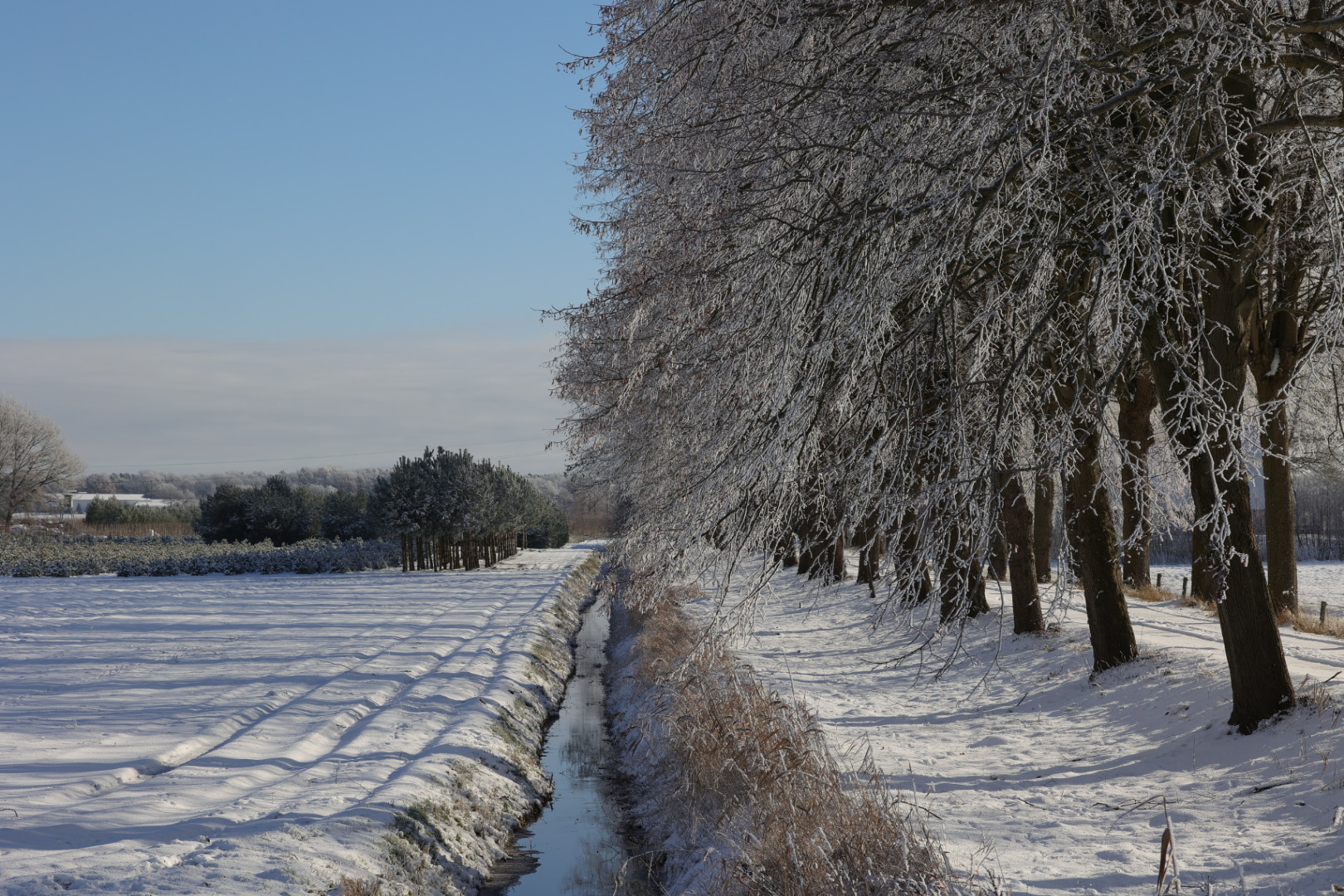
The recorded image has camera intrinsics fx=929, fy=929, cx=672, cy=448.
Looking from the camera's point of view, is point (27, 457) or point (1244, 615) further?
point (27, 457)

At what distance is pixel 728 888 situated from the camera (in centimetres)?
608

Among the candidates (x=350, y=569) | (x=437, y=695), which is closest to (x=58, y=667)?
(x=437, y=695)

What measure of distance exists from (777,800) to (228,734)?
6.44m

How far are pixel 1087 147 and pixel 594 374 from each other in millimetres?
8032

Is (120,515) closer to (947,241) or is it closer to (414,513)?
(414,513)

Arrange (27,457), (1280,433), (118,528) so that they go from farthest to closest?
(118,528)
(27,457)
(1280,433)

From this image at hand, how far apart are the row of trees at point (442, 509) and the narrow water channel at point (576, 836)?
2828 cm

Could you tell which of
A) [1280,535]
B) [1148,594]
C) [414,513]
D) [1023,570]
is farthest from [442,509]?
[1280,535]

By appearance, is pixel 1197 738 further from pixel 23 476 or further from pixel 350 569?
pixel 23 476

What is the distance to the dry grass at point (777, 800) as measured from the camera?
5195 mm

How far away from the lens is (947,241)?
17.1 ft

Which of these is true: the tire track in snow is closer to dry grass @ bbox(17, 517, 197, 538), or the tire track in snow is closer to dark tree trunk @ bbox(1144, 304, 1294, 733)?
dark tree trunk @ bbox(1144, 304, 1294, 733)

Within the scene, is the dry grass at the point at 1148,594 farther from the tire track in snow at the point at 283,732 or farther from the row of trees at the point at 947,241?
the tire track in snow at the point at 283,732

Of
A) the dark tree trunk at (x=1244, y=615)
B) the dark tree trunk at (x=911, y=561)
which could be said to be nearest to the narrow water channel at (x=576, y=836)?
the dark tree trunk at (x=911, y=561)
